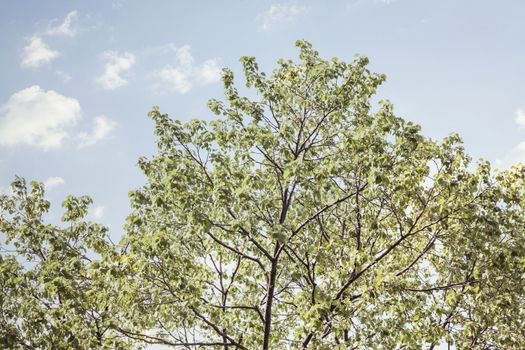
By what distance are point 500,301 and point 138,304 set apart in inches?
359

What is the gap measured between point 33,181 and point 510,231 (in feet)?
52.9

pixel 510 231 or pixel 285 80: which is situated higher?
pixel 285 80

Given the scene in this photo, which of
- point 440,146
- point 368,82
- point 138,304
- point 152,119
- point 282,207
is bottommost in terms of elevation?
point 138,304

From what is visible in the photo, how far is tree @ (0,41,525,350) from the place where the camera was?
34.7 feet

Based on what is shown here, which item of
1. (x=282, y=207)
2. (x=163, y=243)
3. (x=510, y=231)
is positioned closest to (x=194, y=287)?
(x=163, y=243)

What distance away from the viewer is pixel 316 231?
1357 centimetres

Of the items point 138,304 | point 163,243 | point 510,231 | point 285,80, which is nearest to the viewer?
point 163,243

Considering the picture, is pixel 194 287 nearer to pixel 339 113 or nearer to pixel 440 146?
pixel 339 113

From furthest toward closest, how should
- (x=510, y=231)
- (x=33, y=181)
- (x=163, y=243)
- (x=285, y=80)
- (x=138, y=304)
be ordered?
(x=33, y=181)
(x=285, y=80)
(x=510, y=231)
(x=138, y=304)
(x=163, y=243)

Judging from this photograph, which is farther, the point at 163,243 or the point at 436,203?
the point at 436,203

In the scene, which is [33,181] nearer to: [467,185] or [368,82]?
[368,82]

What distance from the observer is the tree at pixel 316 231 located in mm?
10562

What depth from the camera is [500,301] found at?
11008mm

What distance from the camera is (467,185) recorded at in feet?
35.2
